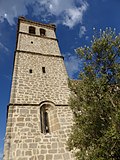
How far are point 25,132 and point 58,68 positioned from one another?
581 cm

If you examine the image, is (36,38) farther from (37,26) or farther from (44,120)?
(44,120)

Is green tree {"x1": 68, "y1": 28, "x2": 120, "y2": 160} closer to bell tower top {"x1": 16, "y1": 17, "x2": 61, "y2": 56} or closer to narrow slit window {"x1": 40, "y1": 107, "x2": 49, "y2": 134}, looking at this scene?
narrow slit window {"x1": 40, "y1": 107, "x2": 49, "y2": 134}

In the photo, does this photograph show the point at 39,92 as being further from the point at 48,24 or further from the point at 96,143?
the point at 48,24

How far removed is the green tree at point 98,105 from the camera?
529 centimetres

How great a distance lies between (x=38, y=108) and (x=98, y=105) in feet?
11.8

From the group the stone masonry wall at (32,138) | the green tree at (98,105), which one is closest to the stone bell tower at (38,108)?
the stone masonry wall at (32,138)

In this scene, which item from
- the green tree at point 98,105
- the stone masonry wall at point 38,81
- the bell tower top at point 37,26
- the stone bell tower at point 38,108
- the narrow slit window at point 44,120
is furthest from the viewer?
the bell tower top at point 37,26

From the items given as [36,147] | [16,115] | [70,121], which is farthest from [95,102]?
[16,115]

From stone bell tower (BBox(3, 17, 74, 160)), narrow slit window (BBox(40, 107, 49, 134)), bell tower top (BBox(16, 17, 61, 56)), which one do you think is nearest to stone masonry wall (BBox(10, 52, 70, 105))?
stone bell tower (BBox(3, 17, 74, 160))

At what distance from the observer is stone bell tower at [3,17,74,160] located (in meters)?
6.94

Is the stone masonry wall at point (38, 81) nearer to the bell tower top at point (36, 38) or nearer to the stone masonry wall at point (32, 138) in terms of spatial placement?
the stone masonry wall at point (32, 138)

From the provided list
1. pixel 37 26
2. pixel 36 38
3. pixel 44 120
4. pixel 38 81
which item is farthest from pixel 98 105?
pixel 37 26

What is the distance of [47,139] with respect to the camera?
24.4 feet

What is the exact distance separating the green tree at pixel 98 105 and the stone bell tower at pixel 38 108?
1262 millimetres
